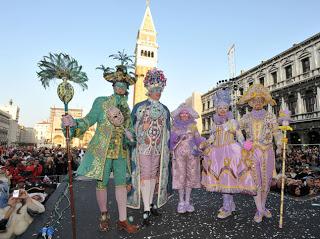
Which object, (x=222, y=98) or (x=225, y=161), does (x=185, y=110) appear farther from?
(x=225, y=161)

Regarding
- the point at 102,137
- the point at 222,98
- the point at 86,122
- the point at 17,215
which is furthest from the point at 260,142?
the point at 17,215

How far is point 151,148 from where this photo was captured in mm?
3514

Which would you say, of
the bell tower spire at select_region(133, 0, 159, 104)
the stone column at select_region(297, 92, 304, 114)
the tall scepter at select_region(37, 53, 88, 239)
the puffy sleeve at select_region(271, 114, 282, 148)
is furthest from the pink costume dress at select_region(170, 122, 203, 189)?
the bell tower spire at select_region(133, 0, 159, 104)

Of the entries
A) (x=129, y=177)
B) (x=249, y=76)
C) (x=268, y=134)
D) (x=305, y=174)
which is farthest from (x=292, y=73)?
(x=129, y=177)

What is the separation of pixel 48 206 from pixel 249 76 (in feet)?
95.0

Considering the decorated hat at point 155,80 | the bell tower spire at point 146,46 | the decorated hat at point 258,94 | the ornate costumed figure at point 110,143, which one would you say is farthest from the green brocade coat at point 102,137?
the bell tower spire at point 146,46

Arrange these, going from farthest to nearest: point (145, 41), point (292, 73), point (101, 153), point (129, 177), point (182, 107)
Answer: point (145, 41) < point (292, 73) < point (182, 107) < point (129, 177) < point (101, 153)

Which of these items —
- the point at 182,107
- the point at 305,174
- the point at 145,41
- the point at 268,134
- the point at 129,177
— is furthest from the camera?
the point at 145,41

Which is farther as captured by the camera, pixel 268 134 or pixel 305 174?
pixel 305 174

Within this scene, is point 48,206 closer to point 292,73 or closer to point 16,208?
point 16,208

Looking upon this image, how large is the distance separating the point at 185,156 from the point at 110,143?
1407 mm

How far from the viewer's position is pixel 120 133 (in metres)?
3.17

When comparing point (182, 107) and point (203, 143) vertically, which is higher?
point (182, 107)

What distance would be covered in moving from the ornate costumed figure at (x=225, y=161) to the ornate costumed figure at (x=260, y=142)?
0.15m
